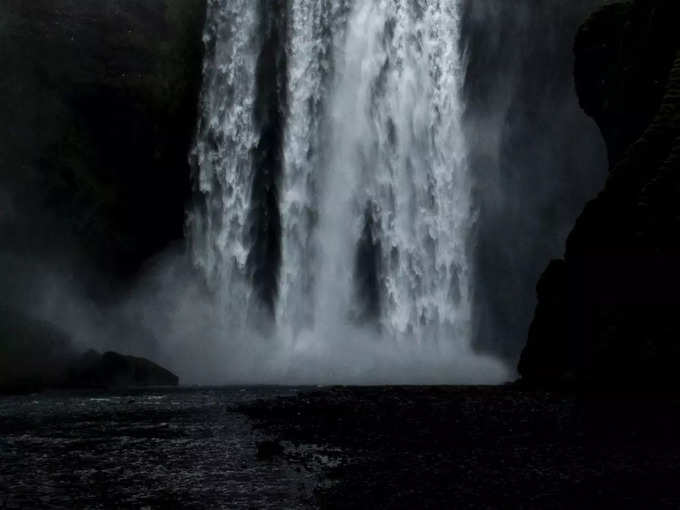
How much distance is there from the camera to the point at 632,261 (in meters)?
29.7

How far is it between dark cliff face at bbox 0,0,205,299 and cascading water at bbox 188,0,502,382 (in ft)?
9.62

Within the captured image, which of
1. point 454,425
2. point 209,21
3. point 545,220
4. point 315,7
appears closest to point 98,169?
point 209,21

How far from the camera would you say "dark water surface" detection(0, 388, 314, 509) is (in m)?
13.5

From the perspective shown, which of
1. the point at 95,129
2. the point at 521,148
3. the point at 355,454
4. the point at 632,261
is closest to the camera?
the point at 355,454

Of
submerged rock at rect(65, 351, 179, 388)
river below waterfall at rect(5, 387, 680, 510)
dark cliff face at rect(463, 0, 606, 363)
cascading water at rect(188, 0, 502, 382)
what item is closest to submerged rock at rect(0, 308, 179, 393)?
submerged rock at rect(65, 351, 179, 388)

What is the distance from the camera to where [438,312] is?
48719 millimetres

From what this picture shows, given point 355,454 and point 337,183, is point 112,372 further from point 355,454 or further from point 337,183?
point 355,454

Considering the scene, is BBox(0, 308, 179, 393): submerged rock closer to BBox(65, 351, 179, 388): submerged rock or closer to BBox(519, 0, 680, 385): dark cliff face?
BBox(65, 351, 179, 388): submerged rock

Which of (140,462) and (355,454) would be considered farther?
(355,454)

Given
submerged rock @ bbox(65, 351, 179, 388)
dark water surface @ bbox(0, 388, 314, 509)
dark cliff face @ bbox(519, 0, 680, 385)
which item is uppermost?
dark cliff face @ bbox(519, 0, 680, 385)

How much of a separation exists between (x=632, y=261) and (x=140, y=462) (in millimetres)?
20218

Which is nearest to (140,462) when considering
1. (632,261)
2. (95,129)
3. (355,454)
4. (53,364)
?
(355,454)

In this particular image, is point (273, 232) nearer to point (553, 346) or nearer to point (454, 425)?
point (553, 346)

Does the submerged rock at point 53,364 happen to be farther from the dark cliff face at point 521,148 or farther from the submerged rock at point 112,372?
the dark cliff face at point 521,148
